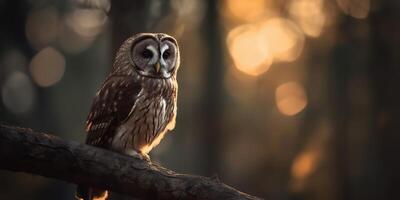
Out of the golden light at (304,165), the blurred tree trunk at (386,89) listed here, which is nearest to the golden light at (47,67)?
the golden light at (304,165)

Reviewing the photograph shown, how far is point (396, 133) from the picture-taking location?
54.2 ft

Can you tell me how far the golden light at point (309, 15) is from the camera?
1947 cm

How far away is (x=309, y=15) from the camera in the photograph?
66.0 ft

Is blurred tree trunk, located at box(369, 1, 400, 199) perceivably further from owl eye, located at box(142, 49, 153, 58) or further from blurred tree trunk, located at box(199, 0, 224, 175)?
owl eye, located at box(142, 49, 153, 58)

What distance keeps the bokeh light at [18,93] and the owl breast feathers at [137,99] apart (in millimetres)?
14203

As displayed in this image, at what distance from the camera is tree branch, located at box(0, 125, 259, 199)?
151 inches

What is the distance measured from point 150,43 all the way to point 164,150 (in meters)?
18.1

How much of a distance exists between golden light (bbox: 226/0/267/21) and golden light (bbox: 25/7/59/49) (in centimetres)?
619

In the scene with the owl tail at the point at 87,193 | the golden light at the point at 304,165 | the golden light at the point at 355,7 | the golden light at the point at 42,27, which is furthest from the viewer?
the golden light at the point at 42,27

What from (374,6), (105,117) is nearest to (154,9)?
(374,6)

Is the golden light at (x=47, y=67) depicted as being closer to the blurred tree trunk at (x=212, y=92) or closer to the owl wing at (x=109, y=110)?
the blurred tree trunk at (x=212, y=92)

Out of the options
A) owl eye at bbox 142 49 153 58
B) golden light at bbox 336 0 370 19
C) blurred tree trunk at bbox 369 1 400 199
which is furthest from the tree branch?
golden light at bbox 336 0 370 19

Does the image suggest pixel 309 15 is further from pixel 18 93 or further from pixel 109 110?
pixel 109 110

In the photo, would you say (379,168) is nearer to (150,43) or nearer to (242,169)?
(242,169)
